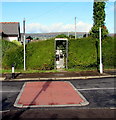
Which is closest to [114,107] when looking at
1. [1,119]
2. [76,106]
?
[76,106]

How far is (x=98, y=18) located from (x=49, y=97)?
13.5 metres

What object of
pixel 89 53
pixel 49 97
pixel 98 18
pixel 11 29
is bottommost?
pixel 49 97

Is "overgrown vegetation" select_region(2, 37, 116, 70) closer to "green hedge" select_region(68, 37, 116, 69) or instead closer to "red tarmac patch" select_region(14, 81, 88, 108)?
"green hedge" select_region(68, 37, 116, 69)

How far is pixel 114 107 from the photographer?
333 inches

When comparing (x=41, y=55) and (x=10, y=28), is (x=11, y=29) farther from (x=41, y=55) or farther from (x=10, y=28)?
(x=41, y=55)

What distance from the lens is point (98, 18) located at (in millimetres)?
21500

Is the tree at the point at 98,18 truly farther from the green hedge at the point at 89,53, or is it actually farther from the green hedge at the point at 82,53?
the green hedge at the point at 82,53

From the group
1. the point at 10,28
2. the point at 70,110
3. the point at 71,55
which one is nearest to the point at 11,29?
the point at 10,28

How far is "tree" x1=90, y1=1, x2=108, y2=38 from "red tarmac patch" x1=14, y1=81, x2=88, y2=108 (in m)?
10.5

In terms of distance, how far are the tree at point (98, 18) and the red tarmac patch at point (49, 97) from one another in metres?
10.5

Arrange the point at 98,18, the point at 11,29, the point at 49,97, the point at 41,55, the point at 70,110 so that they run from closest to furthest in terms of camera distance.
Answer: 1. the point at 70,110
2. the point at 49,97
3. the point at 41,55
4. the point at 98,18
5. the point at 11,29

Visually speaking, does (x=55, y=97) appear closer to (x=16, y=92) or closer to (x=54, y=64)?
(x=16, y=92)

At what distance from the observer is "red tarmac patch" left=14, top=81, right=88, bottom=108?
8.91 metres

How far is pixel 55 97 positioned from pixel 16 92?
2.41m
